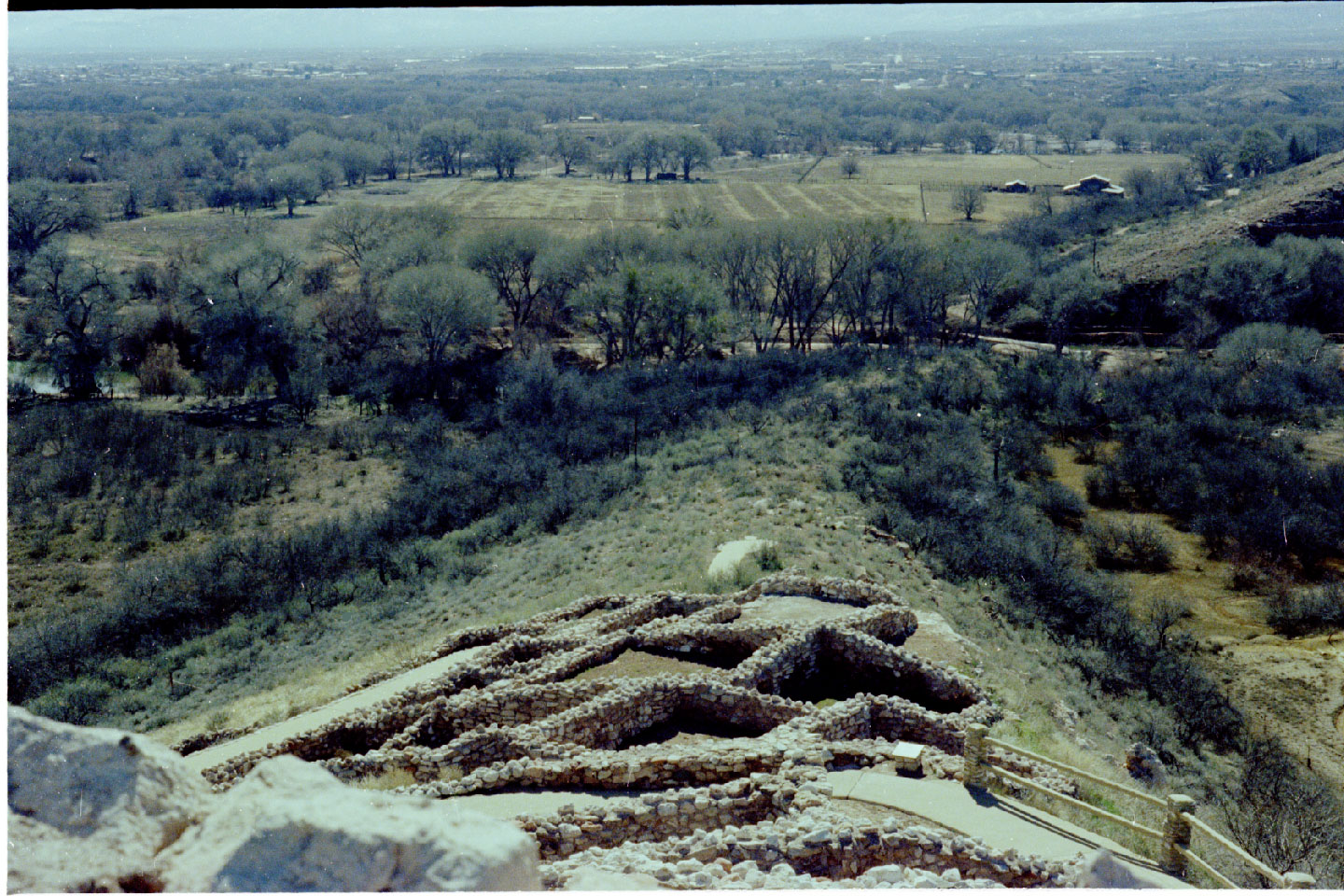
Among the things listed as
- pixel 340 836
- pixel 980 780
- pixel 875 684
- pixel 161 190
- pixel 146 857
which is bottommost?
pixel 875 684

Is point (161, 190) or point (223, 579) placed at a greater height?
point (161, 190)

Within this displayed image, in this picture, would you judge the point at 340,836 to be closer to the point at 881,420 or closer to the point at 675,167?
the point at 881,420

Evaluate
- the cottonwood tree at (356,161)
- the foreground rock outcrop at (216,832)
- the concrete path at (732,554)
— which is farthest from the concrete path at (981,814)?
the cottonwood tree at (356,161)

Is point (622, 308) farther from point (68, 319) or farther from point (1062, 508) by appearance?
point (68, 319)

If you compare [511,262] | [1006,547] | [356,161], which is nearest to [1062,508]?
[1006,547]

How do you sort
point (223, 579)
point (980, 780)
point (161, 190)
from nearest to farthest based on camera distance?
point (980, 780)
point (223, 579)
point (161, 190)

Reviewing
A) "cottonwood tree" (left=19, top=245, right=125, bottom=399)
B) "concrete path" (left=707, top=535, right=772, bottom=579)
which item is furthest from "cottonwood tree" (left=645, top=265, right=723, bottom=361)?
"cottonwood tree" (left=19, top=245, right=125, bottom=399)

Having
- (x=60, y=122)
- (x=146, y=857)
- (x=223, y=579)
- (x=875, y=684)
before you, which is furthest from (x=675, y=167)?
(x=146, y=857)
